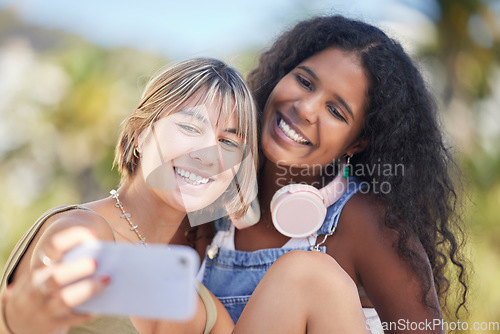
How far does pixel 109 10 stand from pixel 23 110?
→ 7.86 m

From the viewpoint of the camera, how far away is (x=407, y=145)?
3002 mm

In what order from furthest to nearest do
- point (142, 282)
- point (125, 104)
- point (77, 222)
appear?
1. point (125, 104)
2. point (77, 222)
3. point (142, 282)

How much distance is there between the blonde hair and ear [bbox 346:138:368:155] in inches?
29.5

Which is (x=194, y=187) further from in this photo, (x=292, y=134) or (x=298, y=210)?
(x=292, y=134)

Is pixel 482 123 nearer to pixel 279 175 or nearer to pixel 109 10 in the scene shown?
pixel 279 175

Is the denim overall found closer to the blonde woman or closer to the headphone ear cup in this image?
the headphone ear cup

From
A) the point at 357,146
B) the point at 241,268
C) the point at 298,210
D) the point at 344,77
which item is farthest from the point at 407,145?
the point at 241,268

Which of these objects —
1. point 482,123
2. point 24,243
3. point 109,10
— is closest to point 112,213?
point 24,243

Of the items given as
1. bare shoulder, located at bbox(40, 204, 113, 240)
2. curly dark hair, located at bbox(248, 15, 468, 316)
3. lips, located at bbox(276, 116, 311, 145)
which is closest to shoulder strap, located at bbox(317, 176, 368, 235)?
curly dark hair, located at bbox(248, 15, 468, 316)

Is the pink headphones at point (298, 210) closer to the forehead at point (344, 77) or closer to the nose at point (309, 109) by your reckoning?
the nose at point (309, 109)

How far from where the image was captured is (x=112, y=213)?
7.57 ft

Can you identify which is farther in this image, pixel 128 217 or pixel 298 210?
pixel 298 210

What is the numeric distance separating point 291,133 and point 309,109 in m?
0.16

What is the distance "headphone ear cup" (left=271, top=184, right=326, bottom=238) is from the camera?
2701mm
